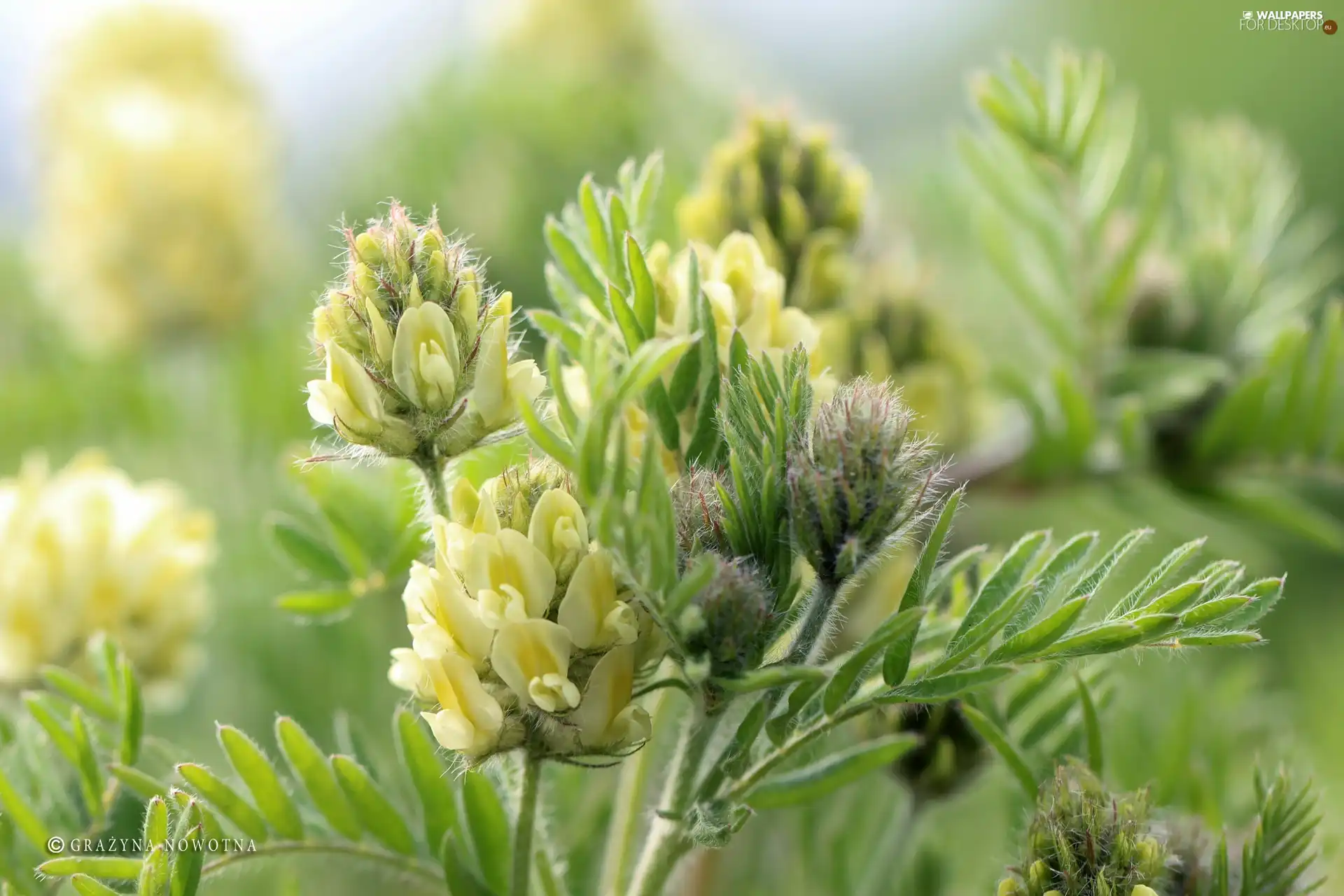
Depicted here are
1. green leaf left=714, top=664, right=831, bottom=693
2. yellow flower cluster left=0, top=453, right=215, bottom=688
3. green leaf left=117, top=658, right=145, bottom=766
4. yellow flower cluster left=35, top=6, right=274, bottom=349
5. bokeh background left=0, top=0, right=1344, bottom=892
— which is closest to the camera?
green leaf left=714, top=664, right=831, bottom=693

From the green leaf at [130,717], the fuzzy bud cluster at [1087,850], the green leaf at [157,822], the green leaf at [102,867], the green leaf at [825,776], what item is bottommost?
the fuzzy bud cluster at [1087,850]

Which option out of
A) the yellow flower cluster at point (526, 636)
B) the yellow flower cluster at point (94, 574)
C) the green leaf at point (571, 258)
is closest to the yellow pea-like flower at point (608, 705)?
the yellow flower cluster at point (526, 636)

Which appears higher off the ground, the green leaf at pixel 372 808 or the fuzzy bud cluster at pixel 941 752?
the green leaf at pixel 372 808

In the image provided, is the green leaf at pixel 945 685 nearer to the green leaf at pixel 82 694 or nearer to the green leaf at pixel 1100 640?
the green leaf at pixel 1100 640

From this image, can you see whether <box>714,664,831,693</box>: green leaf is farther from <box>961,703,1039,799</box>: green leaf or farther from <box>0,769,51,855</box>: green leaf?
<box>0,769,51,855</box>: green leaf

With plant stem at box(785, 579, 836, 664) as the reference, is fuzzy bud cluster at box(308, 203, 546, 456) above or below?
above

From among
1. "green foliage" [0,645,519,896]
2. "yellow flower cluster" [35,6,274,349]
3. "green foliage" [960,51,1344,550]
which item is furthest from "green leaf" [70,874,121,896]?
"yellow flower cluster" [35,6,274,349]

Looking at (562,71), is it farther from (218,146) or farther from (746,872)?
(746,872)
